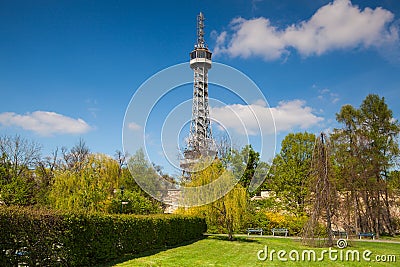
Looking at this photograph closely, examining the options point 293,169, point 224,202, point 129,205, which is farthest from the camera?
point 293,169

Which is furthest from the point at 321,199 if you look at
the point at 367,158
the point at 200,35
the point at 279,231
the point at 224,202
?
the point at 200,35

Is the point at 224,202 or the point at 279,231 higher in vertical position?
the point at 224,202

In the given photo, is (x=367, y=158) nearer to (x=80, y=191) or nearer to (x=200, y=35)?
(x=80, y=191)

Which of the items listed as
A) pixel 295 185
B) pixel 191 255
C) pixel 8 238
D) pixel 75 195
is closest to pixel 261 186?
pixel 295 185

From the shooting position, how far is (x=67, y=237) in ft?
28.0

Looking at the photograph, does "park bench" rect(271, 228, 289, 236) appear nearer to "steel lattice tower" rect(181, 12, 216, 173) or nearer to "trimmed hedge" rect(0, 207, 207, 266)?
"trimmed hedge" rect(0, 207, 207, 266)

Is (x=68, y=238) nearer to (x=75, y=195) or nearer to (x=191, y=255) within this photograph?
(x=191, y=255)

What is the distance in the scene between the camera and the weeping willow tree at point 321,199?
14.1 meters

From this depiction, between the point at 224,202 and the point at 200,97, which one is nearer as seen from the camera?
the point at 224,202

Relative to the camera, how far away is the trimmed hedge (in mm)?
7188

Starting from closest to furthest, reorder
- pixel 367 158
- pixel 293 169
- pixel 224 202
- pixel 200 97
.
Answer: pixel 224 202 < pixel 367 158 < pixel 293 169 < pixel 200 97

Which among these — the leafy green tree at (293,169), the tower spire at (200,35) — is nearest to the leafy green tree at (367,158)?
the leafy green tree at (293,169)

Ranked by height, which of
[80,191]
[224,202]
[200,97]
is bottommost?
[224,202]

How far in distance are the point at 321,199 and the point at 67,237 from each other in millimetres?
9969
